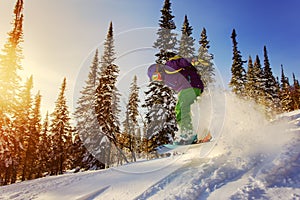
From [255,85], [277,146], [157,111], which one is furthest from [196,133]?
[255,85]

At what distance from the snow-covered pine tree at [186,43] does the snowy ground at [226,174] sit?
56.4 ft

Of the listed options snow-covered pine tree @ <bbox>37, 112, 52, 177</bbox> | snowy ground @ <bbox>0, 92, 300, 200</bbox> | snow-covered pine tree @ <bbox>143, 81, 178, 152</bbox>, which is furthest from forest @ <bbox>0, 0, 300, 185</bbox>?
snowy ground @ <bbox>0, 92, 300, 200</bbox>

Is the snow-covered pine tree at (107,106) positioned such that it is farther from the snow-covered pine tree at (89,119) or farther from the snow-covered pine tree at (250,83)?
the snow-covered pine tree at (250,83)

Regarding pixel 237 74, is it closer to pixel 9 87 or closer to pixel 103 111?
pixel 103 111

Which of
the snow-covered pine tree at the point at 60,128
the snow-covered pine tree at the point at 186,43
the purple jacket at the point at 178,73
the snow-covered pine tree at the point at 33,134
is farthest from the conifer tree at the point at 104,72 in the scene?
the snow-covered pine tree at the point at 33,134

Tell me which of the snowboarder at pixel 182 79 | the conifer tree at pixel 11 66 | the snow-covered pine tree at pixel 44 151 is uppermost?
the conifer tree at pixel 11 66

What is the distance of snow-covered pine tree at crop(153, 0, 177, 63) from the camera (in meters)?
20.5

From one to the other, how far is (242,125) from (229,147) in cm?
106

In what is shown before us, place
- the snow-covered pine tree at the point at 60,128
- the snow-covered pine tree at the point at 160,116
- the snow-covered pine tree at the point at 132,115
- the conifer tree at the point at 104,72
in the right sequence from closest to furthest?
the snow-covered pine tree at the point at 160,116 → the conifer tree at the point at 104,72 → the snow-covered pine tree at the point at 132,115 → the snow-covered pine tree at the point at 60,128

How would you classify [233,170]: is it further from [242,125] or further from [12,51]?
[12,51]

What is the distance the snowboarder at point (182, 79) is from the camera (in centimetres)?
838

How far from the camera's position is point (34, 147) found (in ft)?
107

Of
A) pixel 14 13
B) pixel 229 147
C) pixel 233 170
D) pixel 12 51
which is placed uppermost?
pixel 14 13

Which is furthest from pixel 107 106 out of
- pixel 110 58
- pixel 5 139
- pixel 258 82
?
pixel 258 82
